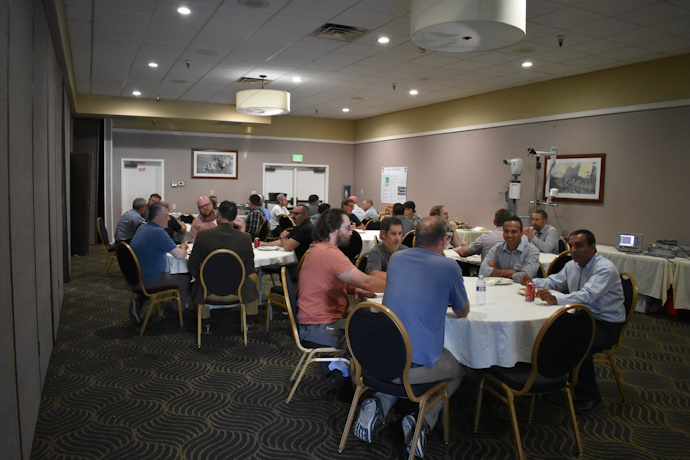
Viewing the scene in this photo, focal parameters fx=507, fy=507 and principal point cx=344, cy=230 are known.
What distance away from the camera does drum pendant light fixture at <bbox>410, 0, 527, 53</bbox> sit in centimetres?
396

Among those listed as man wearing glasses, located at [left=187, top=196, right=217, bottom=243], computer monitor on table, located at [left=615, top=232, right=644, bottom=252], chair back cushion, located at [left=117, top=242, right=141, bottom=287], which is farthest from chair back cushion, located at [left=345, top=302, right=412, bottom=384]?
computer monitor on table, located at [left=615, top=232, right=644, bottom=252]

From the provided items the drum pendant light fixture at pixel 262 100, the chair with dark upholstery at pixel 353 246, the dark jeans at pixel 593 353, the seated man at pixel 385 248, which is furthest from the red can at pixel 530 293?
the drum pendant light fixture at pixel 262 100

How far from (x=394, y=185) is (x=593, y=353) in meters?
9.77

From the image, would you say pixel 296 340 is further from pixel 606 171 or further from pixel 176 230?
pixel 606 171

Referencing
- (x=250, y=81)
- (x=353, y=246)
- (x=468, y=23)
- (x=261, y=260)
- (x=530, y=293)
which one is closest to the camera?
(x=530, y=293)

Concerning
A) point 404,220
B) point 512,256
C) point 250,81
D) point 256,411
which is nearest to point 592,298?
point 512,256

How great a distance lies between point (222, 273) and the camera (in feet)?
15.9

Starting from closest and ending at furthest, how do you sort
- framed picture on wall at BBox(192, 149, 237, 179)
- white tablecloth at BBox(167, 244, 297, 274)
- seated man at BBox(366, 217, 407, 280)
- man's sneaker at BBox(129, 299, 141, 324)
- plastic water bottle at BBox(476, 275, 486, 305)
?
plastic water bottle at BBox(476, 275, 486, 305), seated man at BBox(366, 217, 407, 280), white tablecloth at BBox(167, 244, 297, 274), man's sneaker at BBox(129, 299, 141, 324), framed picture on wall at BBox(192, 149, 237, 179)

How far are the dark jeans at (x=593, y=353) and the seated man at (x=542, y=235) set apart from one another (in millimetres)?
2899

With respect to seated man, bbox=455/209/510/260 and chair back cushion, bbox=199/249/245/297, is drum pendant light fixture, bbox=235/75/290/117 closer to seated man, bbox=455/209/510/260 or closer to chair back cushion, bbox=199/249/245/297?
seated man, bbox=455/209/510/260

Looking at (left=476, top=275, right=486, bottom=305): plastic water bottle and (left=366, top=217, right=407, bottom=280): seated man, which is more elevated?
(left=366, top=217, right=407, bottom=280): seated man

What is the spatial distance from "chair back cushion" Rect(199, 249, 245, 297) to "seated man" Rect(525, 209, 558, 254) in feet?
12.5

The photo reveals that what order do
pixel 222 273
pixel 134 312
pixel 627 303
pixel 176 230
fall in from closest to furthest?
pixel 627 303
pixel 222 273
pixel 134 312
pixel 176 230

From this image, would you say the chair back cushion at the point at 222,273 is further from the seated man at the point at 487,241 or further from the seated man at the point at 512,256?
the seated man at the point at 487,241
